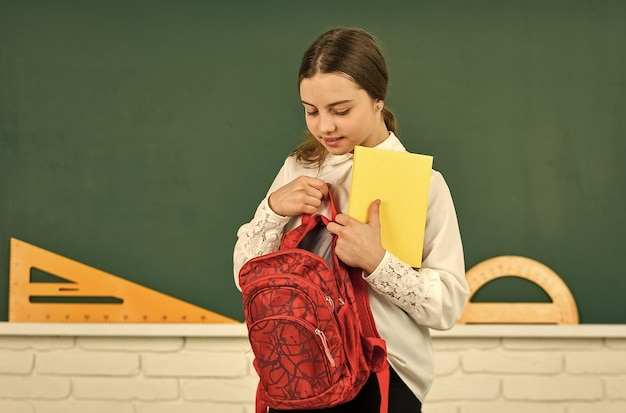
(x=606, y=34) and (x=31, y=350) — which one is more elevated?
(x=606, y=34)

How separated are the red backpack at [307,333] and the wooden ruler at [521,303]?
1.22m

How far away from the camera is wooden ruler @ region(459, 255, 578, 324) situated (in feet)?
7.11

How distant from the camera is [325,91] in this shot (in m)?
1.06

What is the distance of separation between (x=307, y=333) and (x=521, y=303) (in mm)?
1351

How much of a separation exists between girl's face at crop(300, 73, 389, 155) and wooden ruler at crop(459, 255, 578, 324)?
117 centimetres

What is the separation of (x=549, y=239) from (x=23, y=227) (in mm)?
1535

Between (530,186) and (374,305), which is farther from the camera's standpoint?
(530,186)

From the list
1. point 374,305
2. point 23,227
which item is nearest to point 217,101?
point 23,227

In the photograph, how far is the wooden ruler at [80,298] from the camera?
220 cm

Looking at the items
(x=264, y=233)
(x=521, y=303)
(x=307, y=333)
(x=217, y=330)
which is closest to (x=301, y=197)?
(x=264, y=233)

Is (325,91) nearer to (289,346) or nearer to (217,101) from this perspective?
(289,346)

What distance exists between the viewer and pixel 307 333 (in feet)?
3.18

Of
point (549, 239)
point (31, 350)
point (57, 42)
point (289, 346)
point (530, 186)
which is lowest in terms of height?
point (289, 346)

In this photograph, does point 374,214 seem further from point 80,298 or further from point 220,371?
point 80,298
